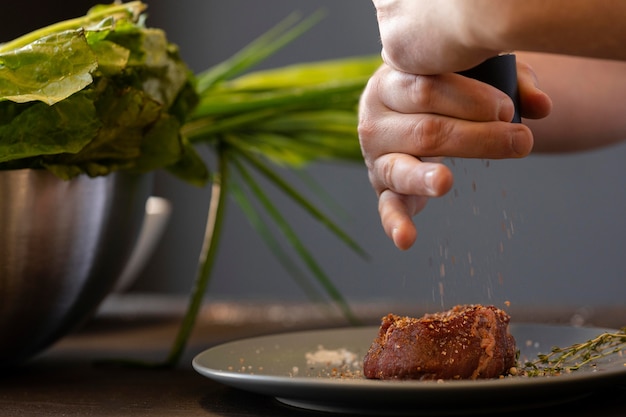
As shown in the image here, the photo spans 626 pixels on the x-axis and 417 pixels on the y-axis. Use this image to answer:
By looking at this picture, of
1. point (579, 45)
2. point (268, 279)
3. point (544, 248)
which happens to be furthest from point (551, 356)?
point (268, 279)

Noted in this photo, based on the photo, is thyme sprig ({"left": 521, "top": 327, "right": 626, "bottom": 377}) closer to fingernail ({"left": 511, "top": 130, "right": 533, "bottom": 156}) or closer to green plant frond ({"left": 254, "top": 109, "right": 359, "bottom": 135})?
fingernail ({"left": 511, "top": 130, "right": 533, "bottom": 156})

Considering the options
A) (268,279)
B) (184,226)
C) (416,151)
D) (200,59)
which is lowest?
(268,279)

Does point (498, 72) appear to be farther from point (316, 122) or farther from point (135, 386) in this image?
point (316, 122)

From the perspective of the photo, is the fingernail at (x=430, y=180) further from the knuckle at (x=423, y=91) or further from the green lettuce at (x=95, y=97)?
the green lettuce at (x=95, y=97)

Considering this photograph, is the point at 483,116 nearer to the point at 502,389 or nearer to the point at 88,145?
the point at 502,389

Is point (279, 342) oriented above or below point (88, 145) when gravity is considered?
below

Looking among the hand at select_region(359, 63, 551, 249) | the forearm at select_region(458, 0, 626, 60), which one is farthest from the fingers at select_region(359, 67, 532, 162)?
the forearm at select_region(458, 0, 626, 60)

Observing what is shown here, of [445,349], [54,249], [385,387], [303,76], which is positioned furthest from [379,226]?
[385,387]
